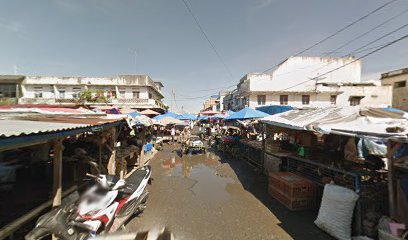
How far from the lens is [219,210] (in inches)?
219

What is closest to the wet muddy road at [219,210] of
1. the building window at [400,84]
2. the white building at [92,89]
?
Answer: the white building at [92,89]

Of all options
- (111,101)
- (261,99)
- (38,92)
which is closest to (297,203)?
(261,99)

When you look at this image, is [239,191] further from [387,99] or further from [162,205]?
[387,99]

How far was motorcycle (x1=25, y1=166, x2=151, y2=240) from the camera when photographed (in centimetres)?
315

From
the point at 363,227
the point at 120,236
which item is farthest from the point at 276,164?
the point at 120,236

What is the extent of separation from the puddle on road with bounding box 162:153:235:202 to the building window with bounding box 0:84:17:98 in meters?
26.9

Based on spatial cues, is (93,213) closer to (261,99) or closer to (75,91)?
(261,99)

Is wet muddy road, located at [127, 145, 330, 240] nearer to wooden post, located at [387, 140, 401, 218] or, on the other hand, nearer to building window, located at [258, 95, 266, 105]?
wooden post, located at [387, 140, 401, 218]

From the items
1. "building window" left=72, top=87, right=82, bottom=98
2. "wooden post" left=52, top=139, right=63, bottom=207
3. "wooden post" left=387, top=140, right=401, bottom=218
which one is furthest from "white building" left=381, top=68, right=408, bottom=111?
"building window" left=72, top=87, right=82, bottom=98

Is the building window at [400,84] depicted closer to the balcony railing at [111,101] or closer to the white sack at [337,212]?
the white sack at [337,212]

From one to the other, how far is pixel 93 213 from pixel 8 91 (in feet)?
106

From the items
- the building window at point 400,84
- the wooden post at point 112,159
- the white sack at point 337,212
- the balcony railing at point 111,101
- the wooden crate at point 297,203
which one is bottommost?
the wooden crate at point 297,203

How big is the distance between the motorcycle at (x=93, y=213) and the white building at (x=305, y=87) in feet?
79.0

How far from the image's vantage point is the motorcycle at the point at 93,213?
10.3 feet
